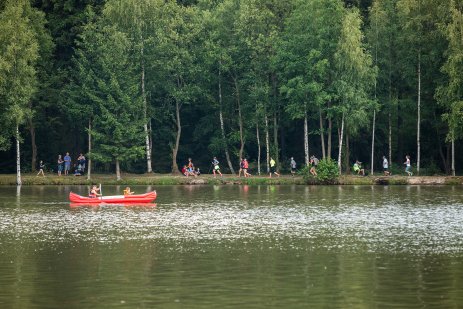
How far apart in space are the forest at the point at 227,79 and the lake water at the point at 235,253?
22673mm

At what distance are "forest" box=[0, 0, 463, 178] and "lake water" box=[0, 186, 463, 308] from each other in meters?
22.7

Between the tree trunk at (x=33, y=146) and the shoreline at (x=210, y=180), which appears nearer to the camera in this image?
the shoreline at (x=210, y=180)

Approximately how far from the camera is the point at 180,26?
102 metres

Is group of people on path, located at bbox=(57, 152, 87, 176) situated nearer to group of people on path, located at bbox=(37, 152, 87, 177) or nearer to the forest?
group of people on path, located at bbox=(37, 152, 87, 177)

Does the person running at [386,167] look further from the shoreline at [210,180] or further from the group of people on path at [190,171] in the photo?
the group of people on path at [190,171]

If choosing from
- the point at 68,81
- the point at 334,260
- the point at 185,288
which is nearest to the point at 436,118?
the point at 68,81

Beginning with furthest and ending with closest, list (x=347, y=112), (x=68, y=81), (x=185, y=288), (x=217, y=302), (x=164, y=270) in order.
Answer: (x=68, y=81)
(x=347, y=112)
(x=164, y=270)
(x=185, y=288)
(x=217, y=302)

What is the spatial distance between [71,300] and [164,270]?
279 inches

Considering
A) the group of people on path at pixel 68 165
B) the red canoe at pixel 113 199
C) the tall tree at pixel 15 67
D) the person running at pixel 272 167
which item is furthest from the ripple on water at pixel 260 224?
the group of people on path at pixel 68 165

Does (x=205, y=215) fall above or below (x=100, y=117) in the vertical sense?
below

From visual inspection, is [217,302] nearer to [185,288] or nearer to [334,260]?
[185,288]

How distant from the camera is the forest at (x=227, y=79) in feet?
311

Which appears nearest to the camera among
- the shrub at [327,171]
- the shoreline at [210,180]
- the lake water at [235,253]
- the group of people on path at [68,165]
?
the lake water at [235,253]

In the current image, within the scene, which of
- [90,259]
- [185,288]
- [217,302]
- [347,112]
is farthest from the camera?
[347,112]
